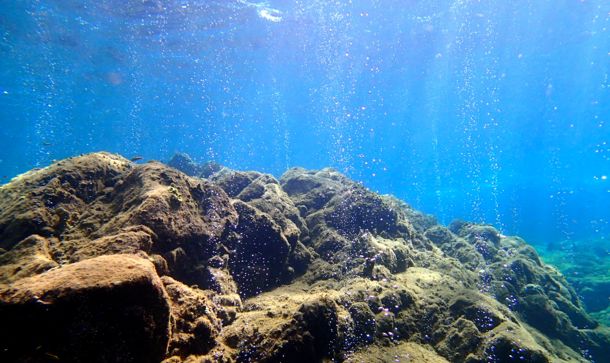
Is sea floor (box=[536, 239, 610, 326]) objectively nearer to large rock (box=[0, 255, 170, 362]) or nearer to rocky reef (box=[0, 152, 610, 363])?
rocky reef (box=[0, 152, 610, 363])

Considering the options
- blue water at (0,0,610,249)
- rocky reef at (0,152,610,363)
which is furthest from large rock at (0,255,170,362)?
blue water at (0,0,610,249)

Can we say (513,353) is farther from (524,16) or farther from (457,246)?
(524,16)

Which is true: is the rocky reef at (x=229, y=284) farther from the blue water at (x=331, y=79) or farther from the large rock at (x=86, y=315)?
the blue water at (x=331, y=79)

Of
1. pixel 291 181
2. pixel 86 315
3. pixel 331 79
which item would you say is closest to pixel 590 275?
pixel 291 181

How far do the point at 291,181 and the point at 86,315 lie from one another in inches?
350

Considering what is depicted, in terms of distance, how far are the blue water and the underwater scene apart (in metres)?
0.30

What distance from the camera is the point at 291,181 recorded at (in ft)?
36.4

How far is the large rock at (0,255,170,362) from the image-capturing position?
2172 mm

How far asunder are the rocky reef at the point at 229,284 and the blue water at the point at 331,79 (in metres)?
6.94

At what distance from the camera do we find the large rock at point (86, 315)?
7.13ft

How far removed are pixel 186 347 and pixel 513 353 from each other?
4356 mm

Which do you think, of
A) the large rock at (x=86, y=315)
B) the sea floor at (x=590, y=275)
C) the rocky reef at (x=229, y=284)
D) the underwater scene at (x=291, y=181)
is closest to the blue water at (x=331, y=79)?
the underwater scene at (x=291, y=181)

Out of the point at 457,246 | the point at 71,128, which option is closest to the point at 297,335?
the point at 457,246

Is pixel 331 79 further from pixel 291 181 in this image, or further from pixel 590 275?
pixel 291 181
